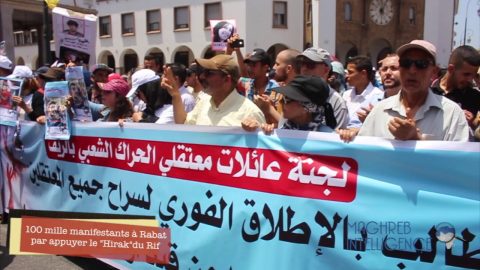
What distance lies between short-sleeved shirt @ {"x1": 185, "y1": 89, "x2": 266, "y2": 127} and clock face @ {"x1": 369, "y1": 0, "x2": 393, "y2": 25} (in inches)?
1258

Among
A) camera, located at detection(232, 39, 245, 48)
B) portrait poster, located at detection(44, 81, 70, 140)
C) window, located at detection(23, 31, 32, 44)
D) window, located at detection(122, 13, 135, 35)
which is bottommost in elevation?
portrait poster, located at detection(44, 81, 70, 140)

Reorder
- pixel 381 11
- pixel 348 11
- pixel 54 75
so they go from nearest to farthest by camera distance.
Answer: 1. pixel 54 75
2. pixel 348 11
3. pixel 381 11

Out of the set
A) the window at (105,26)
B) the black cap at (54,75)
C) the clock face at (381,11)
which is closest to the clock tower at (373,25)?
the clock face at (381,11)

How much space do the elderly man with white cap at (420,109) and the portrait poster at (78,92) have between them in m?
2.75

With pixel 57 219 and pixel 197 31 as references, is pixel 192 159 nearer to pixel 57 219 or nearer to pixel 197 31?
pixel 57 219

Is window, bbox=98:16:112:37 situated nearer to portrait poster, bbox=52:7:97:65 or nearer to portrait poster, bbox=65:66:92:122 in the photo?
portrait poster, bbox=52:7:97:65

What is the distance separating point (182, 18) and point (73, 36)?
28.4 meters

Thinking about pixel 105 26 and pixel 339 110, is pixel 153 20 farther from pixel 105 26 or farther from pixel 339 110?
pixel 339 110

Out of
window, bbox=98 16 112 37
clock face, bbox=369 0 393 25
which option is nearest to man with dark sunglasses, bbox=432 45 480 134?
clock face, bbox=369 0 393 25

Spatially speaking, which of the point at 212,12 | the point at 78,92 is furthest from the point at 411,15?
the point at 78,92

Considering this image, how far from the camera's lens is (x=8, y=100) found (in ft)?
17.1

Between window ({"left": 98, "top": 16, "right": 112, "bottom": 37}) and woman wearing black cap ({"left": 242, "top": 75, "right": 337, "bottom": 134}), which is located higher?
window ({"left": 98, "top": 16, "right": 112, "bottom": 37})

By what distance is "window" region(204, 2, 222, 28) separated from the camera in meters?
31.1

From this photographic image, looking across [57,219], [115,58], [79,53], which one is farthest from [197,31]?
[57,219]
